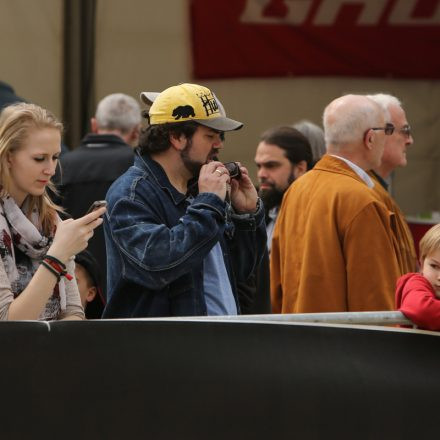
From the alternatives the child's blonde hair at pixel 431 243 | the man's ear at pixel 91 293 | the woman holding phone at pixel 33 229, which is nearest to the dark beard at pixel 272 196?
the man's ear at pixel 91 293

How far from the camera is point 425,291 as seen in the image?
401 cm

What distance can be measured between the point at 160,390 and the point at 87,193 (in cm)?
345

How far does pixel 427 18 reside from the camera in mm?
10148

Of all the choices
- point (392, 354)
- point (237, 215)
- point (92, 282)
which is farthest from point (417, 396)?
point (92, 282)

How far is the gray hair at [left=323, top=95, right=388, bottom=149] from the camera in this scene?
531 centimetres

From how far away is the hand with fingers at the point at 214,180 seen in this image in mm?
4008

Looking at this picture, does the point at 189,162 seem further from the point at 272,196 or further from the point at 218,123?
the point at 272,196

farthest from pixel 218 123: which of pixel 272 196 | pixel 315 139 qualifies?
pixel 315 139

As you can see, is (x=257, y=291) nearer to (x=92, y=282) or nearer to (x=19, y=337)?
(x=92, y=282)

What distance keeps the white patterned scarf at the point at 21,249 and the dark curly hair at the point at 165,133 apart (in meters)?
0.54

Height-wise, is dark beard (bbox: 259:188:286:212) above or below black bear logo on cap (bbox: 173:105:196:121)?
below

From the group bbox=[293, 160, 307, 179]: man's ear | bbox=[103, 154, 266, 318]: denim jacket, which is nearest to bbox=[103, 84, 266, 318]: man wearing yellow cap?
bbox=[103, 154, 266, 318]: denim jacket

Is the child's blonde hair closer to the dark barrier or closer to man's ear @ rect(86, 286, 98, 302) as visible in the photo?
the dark barrier

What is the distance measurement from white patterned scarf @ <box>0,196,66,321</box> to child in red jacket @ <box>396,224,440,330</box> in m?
1.10
